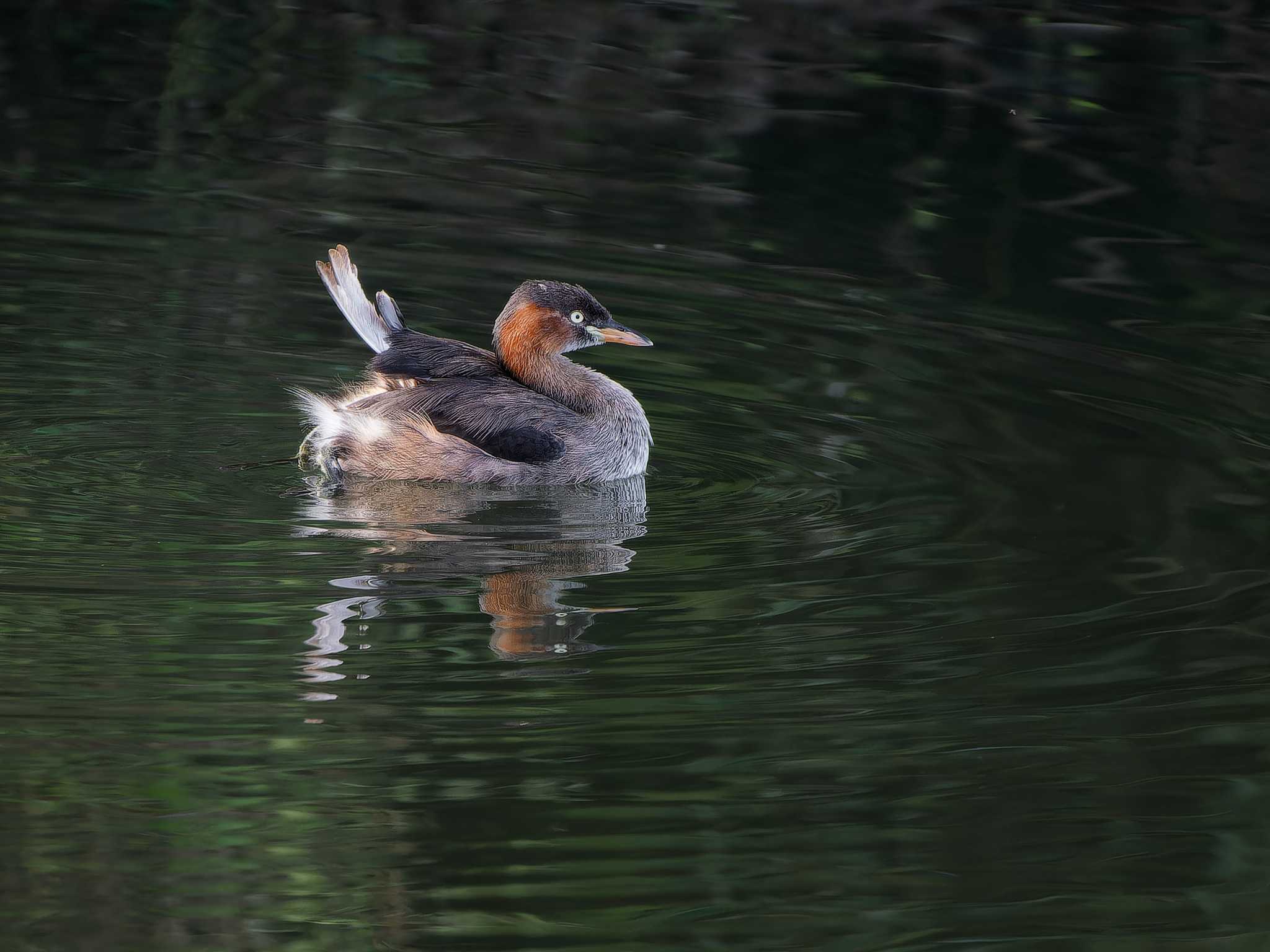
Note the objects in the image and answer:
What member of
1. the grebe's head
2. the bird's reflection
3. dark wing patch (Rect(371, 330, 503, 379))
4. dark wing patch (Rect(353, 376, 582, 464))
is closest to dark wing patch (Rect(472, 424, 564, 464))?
dark wing patch (Rect(353, 376, 582, 464))

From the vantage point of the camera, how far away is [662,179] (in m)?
12.2

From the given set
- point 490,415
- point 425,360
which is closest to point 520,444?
point 490,415

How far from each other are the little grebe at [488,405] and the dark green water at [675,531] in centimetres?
15

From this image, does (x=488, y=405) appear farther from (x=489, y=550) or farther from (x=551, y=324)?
(x=489, y=550)

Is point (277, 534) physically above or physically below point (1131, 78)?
below

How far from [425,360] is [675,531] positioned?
1.36m

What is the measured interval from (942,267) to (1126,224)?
140 cm

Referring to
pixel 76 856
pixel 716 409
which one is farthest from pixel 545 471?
pixel 76 856

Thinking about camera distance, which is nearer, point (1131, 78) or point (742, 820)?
point (742, 820)

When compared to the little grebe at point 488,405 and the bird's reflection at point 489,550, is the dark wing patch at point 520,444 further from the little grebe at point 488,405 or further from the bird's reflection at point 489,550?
the bird's reflection at point 489,550

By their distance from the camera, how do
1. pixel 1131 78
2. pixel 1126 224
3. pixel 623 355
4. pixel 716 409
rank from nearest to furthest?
pixel 716 409 < pixel 623 355 < pixel 1126 224 < pixel 1131 78

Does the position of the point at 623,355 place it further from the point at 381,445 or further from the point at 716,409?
the point at 381,445

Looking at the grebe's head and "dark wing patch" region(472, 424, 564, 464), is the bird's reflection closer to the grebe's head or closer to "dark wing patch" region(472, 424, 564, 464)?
"dark wing patch" region(472, 424, 564, 464)

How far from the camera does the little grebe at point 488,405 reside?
25.1 ft
